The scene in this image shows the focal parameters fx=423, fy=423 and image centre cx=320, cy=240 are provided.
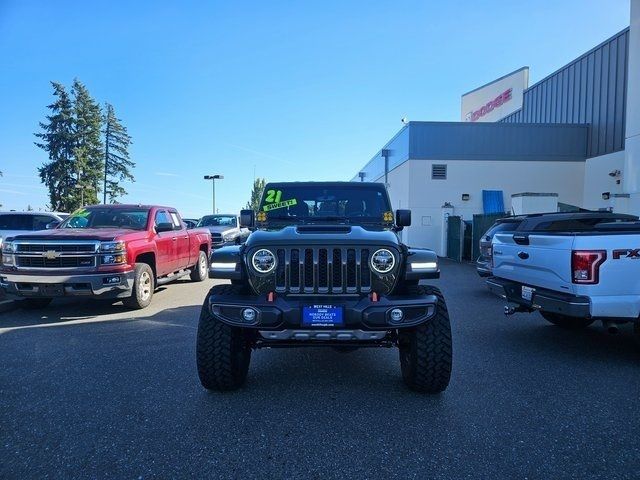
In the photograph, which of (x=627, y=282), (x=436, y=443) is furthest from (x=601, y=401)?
(x=436, y=443)

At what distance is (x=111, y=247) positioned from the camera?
6590 millimetres

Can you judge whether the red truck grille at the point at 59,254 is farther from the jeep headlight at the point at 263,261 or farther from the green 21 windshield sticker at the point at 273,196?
the jeep headlight at the point at 263,261

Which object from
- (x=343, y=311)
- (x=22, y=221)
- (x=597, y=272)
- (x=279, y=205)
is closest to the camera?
(x=343, y=311)

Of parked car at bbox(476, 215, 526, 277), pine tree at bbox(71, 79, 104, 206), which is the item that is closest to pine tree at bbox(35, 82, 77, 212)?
pine tree at bbox(71, 79, 104, 206)

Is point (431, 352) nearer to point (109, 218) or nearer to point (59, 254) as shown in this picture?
point (59, 254)

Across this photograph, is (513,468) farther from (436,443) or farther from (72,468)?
(72,468)

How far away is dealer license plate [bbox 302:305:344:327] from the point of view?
10.6 feet

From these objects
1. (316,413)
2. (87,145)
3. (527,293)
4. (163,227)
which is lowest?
(316,413)

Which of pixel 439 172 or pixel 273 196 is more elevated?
pixel 439 172

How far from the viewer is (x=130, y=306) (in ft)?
23.6

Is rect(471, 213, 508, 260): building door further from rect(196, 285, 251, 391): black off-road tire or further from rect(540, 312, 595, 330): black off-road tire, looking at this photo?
rect(196, 285, 251, 391): black off-road tire

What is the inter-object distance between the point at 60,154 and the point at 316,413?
55.6 m

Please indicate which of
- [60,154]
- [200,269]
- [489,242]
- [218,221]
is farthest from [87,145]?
[489,242]

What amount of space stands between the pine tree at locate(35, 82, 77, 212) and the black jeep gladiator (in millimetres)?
51149
